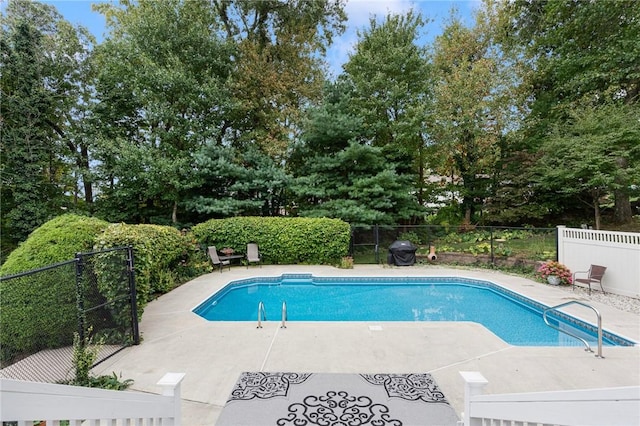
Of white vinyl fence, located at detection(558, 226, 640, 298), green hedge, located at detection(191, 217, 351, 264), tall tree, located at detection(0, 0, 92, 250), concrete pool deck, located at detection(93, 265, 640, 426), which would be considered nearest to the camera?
concrete pool deck, located at detection(93, 265, 640, 426)

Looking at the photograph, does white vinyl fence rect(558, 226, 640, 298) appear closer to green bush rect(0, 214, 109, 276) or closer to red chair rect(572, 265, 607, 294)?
red chair rect(572, 265, 607, 294)

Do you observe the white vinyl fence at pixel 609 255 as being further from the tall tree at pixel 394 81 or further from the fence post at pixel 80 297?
the fence post at pixel 80 297

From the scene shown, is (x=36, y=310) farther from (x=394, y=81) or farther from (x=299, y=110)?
(x=394, y=81)

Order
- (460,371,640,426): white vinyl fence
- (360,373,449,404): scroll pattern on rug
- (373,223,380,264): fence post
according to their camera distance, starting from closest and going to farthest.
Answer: (460,371,640,426): white vinyl fence
(360,373,449,404): scroll pattern on rug
(373,223,380,264): fence post

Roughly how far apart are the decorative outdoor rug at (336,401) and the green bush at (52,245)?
3621mm

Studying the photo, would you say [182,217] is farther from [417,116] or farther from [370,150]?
[417,116]

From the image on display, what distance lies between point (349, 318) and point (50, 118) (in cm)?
1566

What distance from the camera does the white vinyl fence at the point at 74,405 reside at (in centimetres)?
100

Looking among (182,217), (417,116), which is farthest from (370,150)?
(182,217)

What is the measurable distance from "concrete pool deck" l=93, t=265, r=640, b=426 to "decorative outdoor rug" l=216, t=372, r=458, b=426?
0.54 feet

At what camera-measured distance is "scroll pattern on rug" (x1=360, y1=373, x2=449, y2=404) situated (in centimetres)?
328

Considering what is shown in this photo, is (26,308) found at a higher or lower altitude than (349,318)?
higher

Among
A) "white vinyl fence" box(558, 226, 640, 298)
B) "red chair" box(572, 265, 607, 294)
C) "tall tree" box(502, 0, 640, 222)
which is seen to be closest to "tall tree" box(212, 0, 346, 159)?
"tall tree" box(502, 0, 640, 222)

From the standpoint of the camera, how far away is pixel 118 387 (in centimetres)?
346
